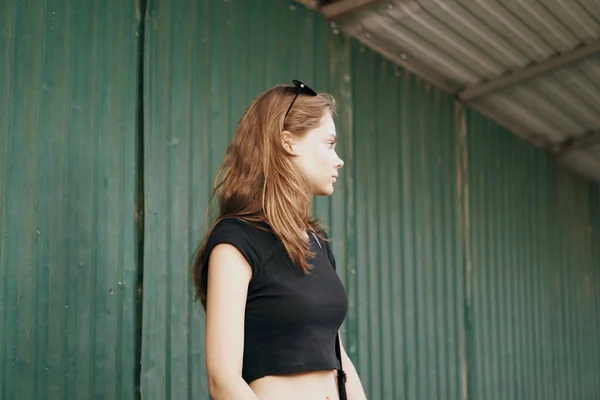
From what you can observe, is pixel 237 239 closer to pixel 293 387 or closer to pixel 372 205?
pixel 293 387

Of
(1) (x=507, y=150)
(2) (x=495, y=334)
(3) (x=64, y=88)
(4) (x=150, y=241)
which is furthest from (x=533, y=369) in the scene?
(3) (x=64, y=88)

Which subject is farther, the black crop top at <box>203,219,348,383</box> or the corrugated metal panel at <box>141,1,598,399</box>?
the corrugated metal panel at <box>141,1,598,399</box>

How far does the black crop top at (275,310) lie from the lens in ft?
7.45

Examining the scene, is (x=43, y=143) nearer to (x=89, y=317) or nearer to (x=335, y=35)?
(x=89, y=317)

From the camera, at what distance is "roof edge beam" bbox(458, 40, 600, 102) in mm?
6033

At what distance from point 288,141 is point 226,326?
60cm

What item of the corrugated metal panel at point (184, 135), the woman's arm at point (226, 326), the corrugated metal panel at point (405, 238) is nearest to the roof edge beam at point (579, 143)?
the corrugated metal panel at point (405, 238)

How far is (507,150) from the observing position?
24.4 feet

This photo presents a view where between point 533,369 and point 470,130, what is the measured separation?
224 cm

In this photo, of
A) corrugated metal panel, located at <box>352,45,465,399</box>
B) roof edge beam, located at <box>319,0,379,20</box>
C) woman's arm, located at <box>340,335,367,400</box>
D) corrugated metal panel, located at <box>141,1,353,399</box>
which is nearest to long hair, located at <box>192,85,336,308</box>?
woman's arm, located at <box>340,335,367,400</box>

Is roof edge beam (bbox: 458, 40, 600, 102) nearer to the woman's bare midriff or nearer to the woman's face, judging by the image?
the woman's face

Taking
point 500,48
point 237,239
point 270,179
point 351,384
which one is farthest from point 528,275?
point 237,239

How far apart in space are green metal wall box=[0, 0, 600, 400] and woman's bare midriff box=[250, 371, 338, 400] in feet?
4.95

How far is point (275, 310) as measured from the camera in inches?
89.4
